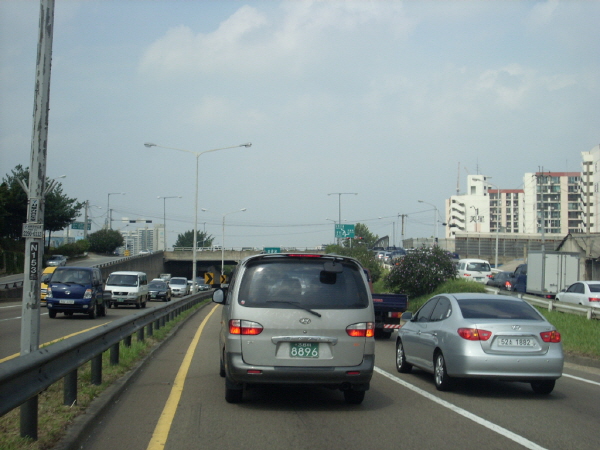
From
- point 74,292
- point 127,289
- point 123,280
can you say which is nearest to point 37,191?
point 74,292

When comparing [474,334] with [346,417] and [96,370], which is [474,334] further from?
[96,370]

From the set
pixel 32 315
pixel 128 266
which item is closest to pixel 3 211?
pixel 128 266

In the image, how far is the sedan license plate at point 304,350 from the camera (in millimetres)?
7957

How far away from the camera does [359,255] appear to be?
48.3m

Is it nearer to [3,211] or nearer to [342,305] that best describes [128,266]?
[3,211]

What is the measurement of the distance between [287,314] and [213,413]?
1.47 m

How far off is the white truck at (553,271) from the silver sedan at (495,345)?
83.9 feet

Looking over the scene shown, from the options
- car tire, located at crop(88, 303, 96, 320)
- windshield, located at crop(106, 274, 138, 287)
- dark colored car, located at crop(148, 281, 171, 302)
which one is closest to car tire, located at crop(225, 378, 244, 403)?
car tire, located at crop(88, 303, 96, 320)

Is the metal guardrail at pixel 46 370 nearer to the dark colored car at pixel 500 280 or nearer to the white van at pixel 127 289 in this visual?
the white van at pixel 127 289

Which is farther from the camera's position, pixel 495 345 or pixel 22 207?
pixel 22 207

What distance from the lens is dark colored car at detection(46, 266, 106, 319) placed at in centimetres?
2502

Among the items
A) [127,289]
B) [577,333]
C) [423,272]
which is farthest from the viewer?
[127,289]

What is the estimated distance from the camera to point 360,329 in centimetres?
812

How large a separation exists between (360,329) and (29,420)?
152 inches
